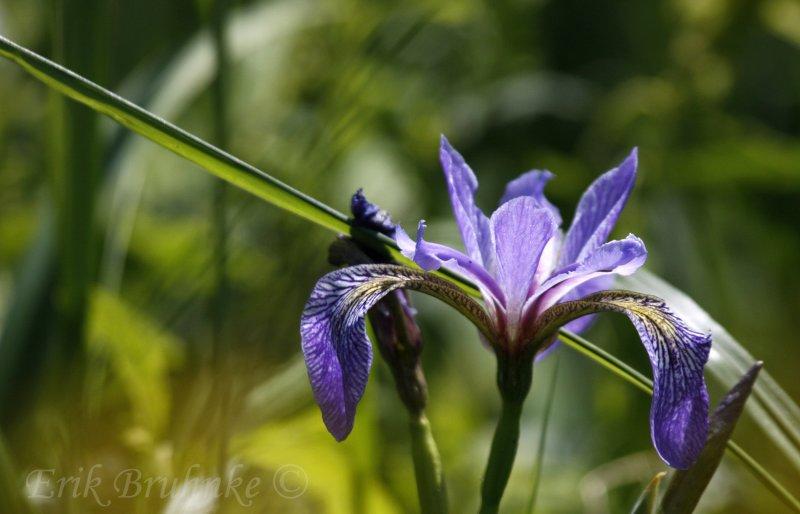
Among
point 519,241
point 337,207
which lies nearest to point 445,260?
point 519,241

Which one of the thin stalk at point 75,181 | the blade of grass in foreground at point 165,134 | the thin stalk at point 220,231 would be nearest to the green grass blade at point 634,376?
the blade of grass in foreground at point 165,134

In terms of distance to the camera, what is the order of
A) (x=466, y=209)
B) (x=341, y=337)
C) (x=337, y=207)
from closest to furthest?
(x=341, y=337), (x=466, y=209), (x=337, y=207)

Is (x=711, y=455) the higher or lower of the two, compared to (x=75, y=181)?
lower

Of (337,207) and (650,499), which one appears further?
(337,207)

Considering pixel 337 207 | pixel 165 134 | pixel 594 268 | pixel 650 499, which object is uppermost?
pixel 337 207

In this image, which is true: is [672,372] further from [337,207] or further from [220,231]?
[337,207]
